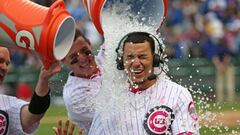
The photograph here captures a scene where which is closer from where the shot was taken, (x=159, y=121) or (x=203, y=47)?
(x=159, y=121)

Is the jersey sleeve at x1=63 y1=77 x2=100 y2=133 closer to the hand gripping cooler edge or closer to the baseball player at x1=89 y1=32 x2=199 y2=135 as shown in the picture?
the baseball player at x1=89 y1=32 x2=199 y2=135

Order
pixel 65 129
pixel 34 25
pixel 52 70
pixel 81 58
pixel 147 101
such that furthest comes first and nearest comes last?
1. pixel 81 58
2. pixel 65 129
3. pixel 147 101
4. pixel 52 70
5. pixel 34 25

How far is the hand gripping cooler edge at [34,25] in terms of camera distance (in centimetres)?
466

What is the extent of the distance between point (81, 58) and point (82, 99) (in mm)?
283

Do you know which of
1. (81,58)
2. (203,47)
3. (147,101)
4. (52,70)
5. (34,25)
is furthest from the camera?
(203,47)

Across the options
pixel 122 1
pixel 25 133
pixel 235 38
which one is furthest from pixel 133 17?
pixel 235 38

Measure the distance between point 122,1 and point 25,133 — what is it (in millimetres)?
1115

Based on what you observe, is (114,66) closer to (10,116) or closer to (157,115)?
(157,115)

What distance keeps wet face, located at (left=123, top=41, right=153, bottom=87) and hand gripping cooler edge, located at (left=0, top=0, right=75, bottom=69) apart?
540 mm

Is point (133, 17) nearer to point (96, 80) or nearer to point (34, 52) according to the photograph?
point (96, 80)

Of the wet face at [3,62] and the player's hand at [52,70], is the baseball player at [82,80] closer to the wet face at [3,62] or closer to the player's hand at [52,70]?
the wet face at [3,62]

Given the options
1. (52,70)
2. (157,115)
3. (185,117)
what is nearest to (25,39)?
(52,70)

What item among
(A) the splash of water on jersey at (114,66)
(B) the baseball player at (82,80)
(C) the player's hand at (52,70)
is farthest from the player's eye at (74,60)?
(C) the player's hand at (52,70)

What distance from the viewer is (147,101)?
205 inches
